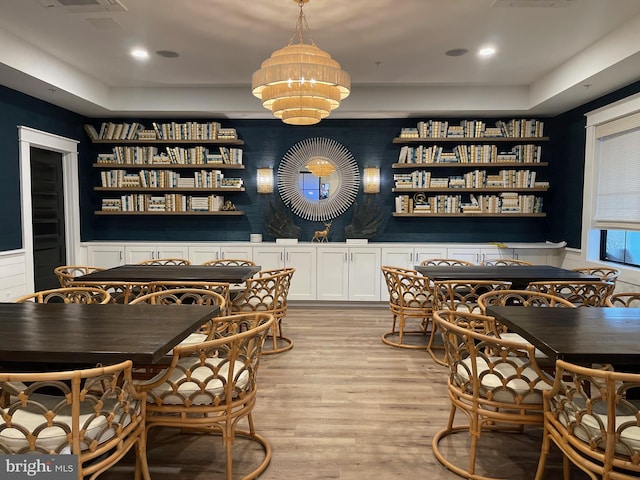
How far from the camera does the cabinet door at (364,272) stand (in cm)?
622

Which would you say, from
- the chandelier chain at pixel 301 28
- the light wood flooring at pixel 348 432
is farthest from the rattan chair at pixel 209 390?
the chandelier chain at pixel 301 28

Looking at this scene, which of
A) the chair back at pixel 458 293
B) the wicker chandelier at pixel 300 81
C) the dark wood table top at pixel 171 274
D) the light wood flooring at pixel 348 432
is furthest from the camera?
the dark wood table top at pixel 171 274

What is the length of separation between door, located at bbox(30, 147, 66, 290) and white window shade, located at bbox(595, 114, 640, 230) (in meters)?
6.72

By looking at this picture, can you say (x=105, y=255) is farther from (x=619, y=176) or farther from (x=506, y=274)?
(x=619, y=176)

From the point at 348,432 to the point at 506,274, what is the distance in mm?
2287

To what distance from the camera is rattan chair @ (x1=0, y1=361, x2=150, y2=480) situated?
1527mm

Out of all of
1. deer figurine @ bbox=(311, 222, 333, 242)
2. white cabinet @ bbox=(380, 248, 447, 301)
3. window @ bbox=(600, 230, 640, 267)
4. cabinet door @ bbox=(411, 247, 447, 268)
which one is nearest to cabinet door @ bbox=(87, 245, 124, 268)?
deer figurine @ bbox=(311, 222, 333, 242)

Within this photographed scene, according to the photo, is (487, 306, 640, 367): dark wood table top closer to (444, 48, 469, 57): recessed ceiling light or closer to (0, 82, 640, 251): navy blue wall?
(444, 48, 469, 57): recessed ceiling light

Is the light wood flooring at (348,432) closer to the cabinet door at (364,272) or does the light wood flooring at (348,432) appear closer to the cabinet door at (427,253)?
the cabinet door at (364,272)

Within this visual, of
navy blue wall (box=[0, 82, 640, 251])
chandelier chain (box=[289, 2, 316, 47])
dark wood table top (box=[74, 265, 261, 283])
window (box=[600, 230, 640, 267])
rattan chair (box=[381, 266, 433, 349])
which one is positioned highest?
chandelier chain (box=[289, 2, 316, 47])

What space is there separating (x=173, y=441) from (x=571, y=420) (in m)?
2.13

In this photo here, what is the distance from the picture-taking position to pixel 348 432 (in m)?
2.78

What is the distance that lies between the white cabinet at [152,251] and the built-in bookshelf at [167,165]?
519 millimetres

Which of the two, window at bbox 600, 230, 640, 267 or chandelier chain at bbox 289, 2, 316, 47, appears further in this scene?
window at bbox 600, 230, 640, 267
